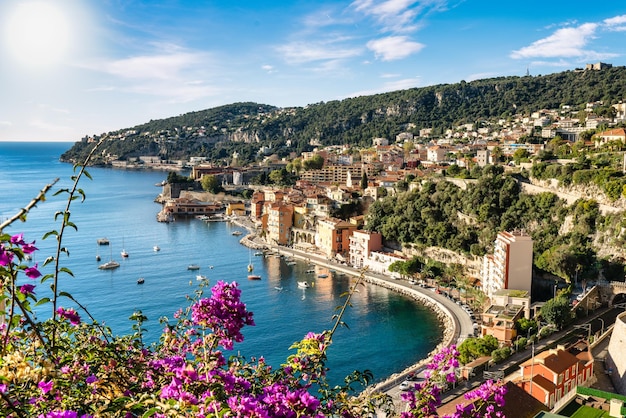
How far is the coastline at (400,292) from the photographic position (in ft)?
40.0

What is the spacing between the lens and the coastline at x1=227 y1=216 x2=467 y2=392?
12.2m

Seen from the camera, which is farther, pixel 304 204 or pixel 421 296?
pixel 304 204

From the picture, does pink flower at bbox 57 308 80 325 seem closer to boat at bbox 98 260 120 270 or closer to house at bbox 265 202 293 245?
boat at bbox 98 260 120 270

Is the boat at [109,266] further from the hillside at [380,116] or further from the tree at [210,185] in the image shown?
the tree at [210,185]

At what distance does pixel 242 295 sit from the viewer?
18.3 m

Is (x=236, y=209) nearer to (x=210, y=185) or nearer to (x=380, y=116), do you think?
(x=210, y=185)

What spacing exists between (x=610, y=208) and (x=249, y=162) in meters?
49.0

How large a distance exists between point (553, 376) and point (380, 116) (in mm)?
60836

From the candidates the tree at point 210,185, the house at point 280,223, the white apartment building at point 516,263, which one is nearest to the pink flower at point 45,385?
the white apartment building at point 516,263

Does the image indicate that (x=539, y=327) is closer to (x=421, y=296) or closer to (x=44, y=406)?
(x=421, y=296)

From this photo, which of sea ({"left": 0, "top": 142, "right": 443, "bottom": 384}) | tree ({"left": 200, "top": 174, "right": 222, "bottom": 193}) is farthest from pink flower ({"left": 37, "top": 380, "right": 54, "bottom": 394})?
tree ({"left": 200, "top": 174, "right": 222, "bottom": 193})

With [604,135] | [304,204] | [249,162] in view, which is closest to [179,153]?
[249,162]

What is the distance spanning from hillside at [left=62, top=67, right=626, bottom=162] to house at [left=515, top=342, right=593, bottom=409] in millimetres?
33038

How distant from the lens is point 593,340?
41.9ft
